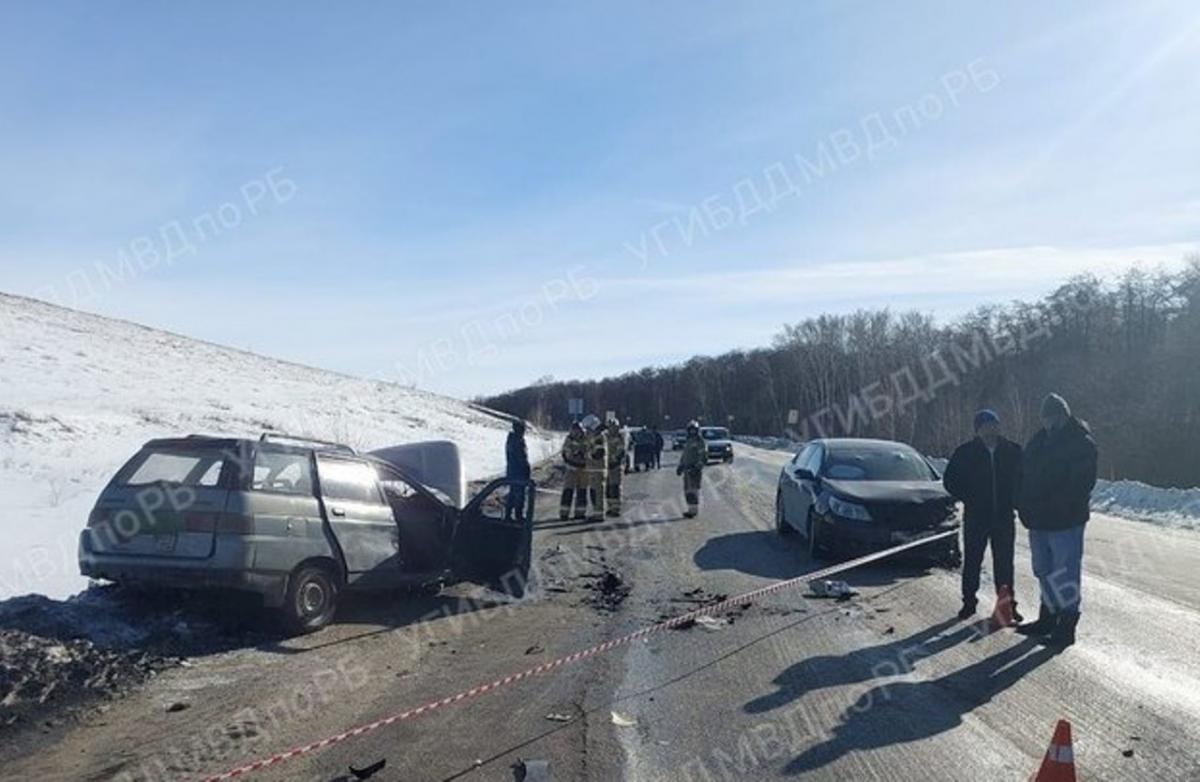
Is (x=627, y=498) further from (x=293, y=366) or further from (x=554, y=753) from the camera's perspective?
(x=293, y=366)

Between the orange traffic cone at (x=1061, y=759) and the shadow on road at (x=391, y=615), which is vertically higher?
the shadow on road at (x=391, y=615)

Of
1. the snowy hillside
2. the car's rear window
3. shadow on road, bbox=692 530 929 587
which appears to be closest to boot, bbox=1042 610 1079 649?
shadow on road, bbox=692 530 929 587

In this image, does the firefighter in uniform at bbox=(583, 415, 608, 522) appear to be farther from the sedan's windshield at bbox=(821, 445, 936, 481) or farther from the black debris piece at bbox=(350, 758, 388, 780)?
the black debris piece at bbox=(350, 758, 388, 780)

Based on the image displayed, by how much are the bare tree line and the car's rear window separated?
3565 cm

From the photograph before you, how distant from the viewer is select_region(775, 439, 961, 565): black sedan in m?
11.5

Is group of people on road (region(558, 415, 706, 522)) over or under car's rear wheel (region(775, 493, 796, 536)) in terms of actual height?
over

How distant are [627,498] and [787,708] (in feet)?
58.8

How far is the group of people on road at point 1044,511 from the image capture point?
7711mm

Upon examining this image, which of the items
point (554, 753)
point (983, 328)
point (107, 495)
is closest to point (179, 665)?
point (107, 495)

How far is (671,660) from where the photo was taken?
23.6ft

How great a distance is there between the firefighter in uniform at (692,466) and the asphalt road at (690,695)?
300 inches

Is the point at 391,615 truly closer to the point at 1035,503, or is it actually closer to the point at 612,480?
the point at 1035,503

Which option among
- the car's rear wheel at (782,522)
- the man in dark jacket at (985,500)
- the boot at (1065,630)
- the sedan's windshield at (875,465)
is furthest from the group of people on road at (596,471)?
the boot at (1065,630)

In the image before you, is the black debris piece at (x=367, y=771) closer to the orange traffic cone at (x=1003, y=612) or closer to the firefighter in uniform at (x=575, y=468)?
the orange traffic cone at (x=1003, y=612)
